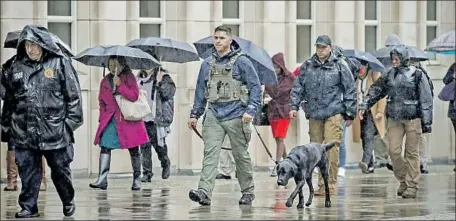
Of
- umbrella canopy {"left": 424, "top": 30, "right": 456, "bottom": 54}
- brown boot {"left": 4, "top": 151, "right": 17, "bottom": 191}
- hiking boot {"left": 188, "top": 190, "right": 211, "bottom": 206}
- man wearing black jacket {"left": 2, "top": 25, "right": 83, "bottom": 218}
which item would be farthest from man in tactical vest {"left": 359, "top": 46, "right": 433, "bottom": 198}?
umbrella canopy {"left": 424, "top": 30, "right": 456, "bottom": 54}

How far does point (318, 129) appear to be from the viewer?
19469 mm

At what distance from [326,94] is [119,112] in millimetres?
2986

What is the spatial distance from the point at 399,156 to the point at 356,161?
24.7 feet

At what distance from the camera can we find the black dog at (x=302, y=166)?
1772 centimetres

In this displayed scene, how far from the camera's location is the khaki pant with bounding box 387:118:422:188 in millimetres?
19781

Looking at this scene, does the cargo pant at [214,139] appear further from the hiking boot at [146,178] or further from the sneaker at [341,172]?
the sneaker at [341,172]

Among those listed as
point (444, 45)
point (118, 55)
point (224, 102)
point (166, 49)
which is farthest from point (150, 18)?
point (224, 102)

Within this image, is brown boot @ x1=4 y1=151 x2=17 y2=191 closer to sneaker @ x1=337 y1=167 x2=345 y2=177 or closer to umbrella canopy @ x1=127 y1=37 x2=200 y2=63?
umbrella canopy @ x1=127 y1=37 x2=200 y2=63

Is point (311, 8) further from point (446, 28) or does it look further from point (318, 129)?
point (318, 129)

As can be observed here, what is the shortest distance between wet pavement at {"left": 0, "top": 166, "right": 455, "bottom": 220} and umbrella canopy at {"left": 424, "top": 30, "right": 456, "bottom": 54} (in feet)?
13.2

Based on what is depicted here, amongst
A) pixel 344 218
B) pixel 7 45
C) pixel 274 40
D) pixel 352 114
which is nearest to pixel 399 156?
pixel 352 114

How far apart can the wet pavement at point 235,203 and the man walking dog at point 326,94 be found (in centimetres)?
88

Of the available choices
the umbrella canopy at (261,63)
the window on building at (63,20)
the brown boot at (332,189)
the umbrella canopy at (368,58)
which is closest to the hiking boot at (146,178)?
the umbrella canopy at (261,63)

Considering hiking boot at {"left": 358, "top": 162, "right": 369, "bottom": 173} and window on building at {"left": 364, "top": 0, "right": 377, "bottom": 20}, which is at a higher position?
window on building at {"left": 364, "top": 0, "right": 377, "bottom": 20}
